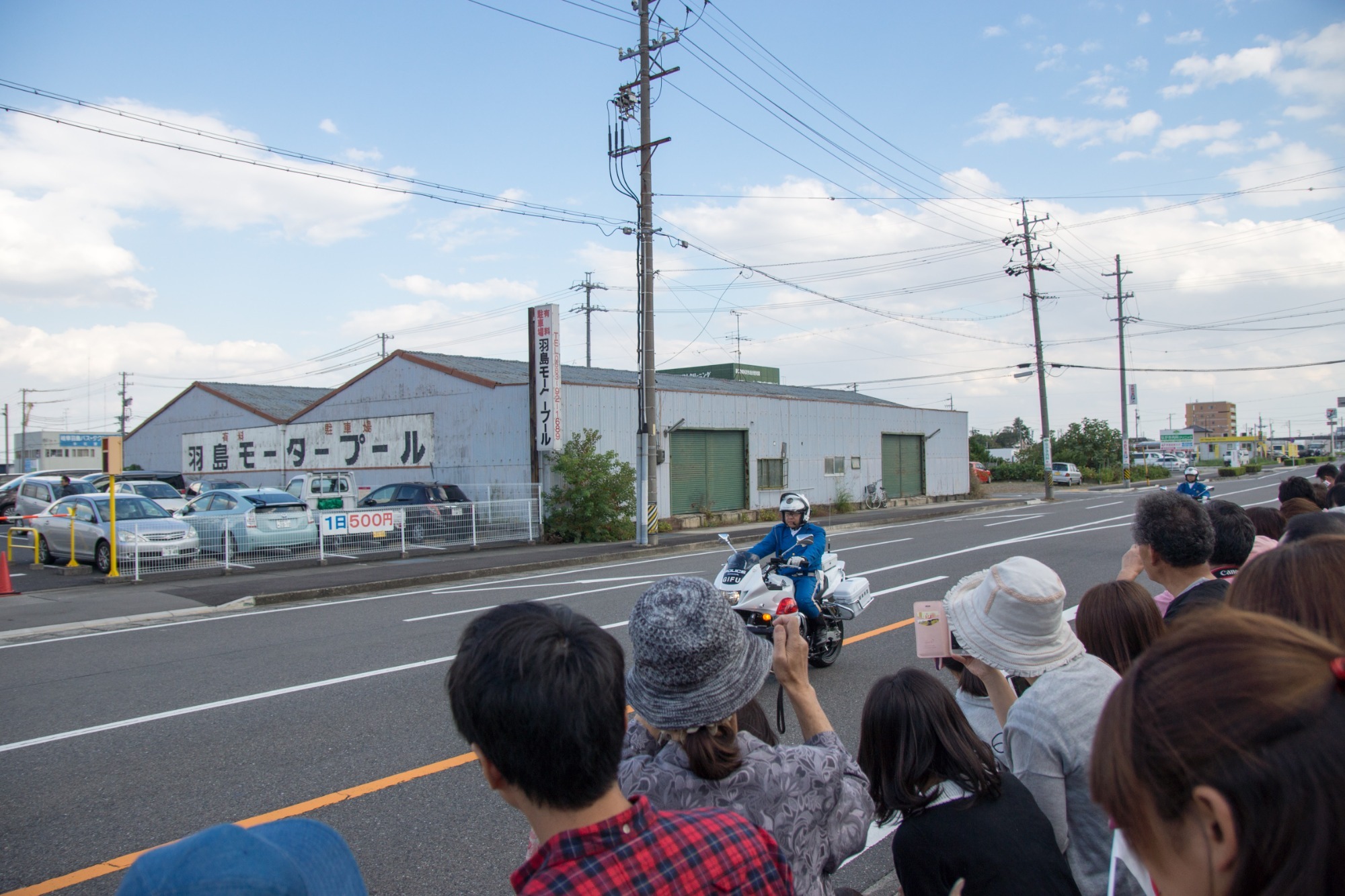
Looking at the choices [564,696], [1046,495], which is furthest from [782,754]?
[1046,495]

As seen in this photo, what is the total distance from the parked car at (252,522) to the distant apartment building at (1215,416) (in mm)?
186143

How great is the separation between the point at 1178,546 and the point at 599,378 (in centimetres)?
2841

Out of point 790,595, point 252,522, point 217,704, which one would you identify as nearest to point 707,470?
point 252,522

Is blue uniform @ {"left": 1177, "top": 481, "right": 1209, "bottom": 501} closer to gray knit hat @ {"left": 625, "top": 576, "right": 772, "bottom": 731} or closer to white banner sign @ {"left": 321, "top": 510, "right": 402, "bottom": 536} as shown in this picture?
gray knit hat @ {"left": 625, "top": 576, "right": 772, "bottom": 731}

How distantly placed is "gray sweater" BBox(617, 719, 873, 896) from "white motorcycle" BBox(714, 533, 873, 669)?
3790 mm

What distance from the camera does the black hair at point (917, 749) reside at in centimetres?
220

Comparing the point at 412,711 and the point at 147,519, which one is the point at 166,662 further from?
the point at 147,519

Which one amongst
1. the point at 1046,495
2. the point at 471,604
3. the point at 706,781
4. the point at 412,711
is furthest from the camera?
the point at 1046,495

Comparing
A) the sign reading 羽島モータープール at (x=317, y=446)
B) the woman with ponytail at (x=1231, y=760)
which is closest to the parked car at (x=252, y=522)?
the sign reading 羽島モータープール at (x=317, y=446)

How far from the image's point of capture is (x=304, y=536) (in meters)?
17.4

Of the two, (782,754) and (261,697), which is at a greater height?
(782,754)

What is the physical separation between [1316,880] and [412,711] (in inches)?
250

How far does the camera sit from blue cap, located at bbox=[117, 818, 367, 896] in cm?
104

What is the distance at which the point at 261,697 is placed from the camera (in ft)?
22.8
